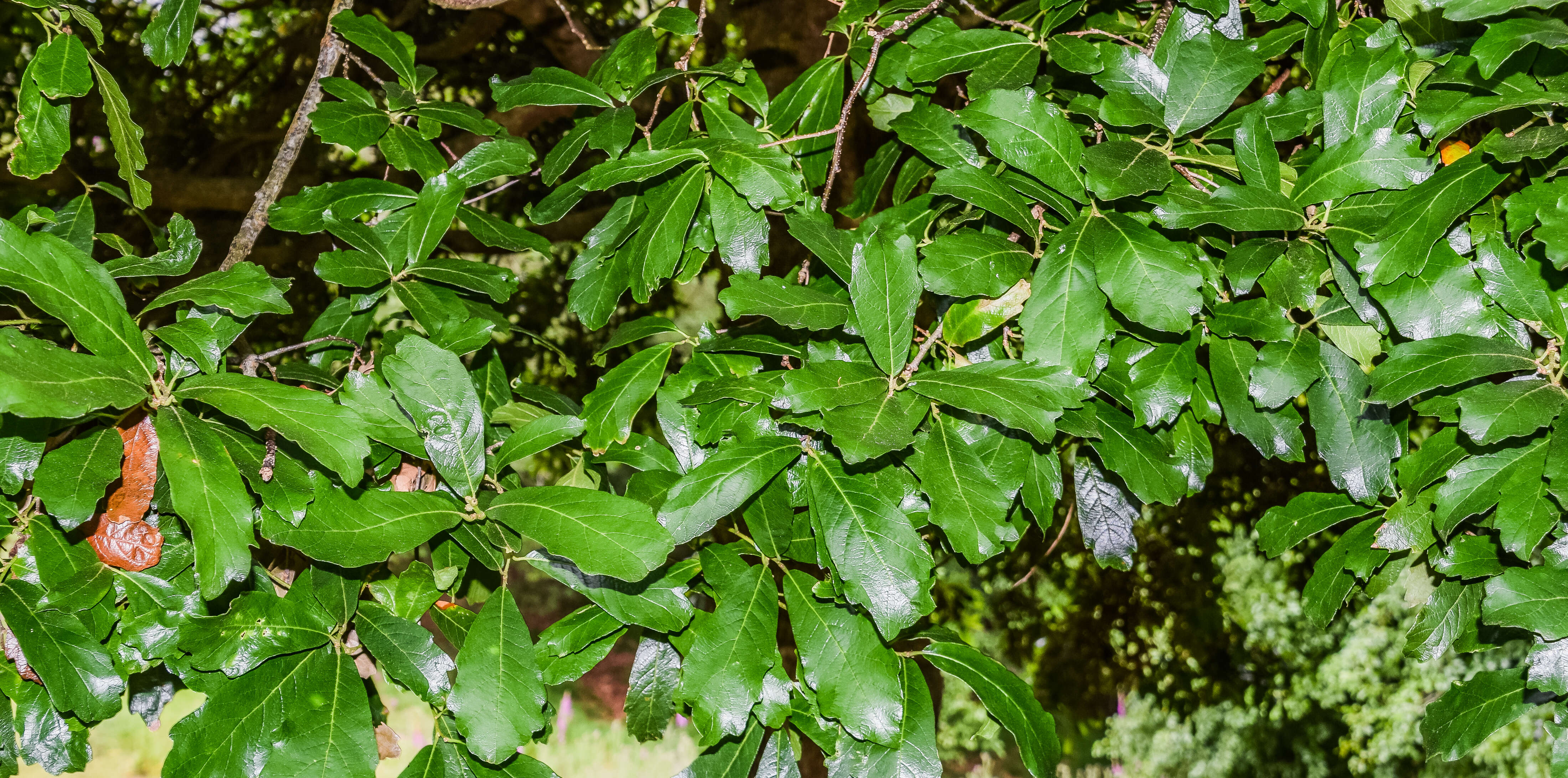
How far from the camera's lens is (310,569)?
45.6 inches

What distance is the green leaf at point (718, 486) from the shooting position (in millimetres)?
1009

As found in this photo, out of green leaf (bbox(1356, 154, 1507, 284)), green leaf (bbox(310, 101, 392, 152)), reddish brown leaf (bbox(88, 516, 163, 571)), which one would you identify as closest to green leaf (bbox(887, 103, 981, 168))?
green leaf (bbox(1356, 154, 1507, 284))

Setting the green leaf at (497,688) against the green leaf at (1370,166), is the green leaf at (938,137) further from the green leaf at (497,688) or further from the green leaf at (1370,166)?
the green leaf at (497,688)

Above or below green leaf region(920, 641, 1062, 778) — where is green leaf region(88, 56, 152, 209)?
above

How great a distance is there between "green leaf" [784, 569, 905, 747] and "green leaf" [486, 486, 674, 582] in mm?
201

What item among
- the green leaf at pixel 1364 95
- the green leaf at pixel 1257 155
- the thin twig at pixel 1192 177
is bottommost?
the thin twig at pixel 1192 177

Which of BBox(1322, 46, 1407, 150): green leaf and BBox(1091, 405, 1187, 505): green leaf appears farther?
BBox(1091, 405, 1187, 505): green leaf

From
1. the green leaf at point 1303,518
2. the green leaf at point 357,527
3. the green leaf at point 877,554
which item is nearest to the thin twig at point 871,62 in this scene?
the green leaf at point 877,554

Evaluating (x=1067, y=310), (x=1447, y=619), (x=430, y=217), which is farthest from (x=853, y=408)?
(x=1447, y=619)

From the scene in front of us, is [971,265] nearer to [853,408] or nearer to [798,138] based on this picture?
[853,408]

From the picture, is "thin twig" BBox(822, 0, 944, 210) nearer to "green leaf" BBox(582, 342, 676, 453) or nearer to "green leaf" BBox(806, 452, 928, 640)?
"green leaf" BBox(582, 342, 676, 453)

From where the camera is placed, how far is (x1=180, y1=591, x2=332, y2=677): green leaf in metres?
1.04

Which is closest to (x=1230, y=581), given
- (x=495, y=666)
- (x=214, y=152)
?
(x=214, y=152)

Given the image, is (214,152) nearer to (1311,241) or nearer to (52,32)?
(52,32)
